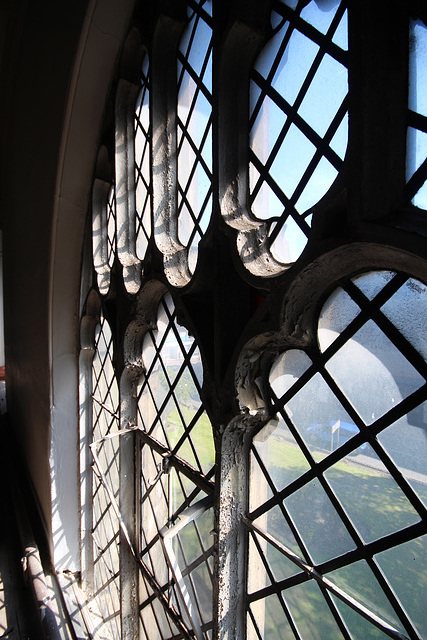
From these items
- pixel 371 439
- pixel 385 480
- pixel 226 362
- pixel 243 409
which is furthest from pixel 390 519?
pixel 226 362

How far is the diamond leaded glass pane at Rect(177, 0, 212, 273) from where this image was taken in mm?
1989

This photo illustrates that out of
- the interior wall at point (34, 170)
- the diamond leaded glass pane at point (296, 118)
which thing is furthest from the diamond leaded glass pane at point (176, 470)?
the interior wall at point (34, 170)

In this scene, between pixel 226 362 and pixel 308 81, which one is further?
pixel 226 362

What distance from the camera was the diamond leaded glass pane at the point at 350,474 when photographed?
3.65 feet

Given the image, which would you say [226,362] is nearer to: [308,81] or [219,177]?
[219,177]

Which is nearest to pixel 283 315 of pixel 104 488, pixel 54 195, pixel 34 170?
pixel 104 488

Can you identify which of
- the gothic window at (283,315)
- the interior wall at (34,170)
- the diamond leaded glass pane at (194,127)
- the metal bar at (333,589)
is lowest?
the metal bar at (333,589)

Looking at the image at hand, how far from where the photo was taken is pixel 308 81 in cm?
137

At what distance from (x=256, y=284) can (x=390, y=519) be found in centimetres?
84

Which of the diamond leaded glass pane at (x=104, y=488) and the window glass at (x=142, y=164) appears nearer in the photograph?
the window glass at (x=142, y=164)

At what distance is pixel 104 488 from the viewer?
3230mm

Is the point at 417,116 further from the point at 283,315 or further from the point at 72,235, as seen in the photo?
the point at 72,235

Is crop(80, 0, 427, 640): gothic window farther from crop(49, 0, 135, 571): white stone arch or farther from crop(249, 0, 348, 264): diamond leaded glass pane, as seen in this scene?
crop(49, 0, 135, 571): white stone arch

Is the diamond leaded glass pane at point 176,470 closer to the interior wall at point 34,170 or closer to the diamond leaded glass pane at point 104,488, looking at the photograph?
the diamond leaded glass pane at point 104,488
